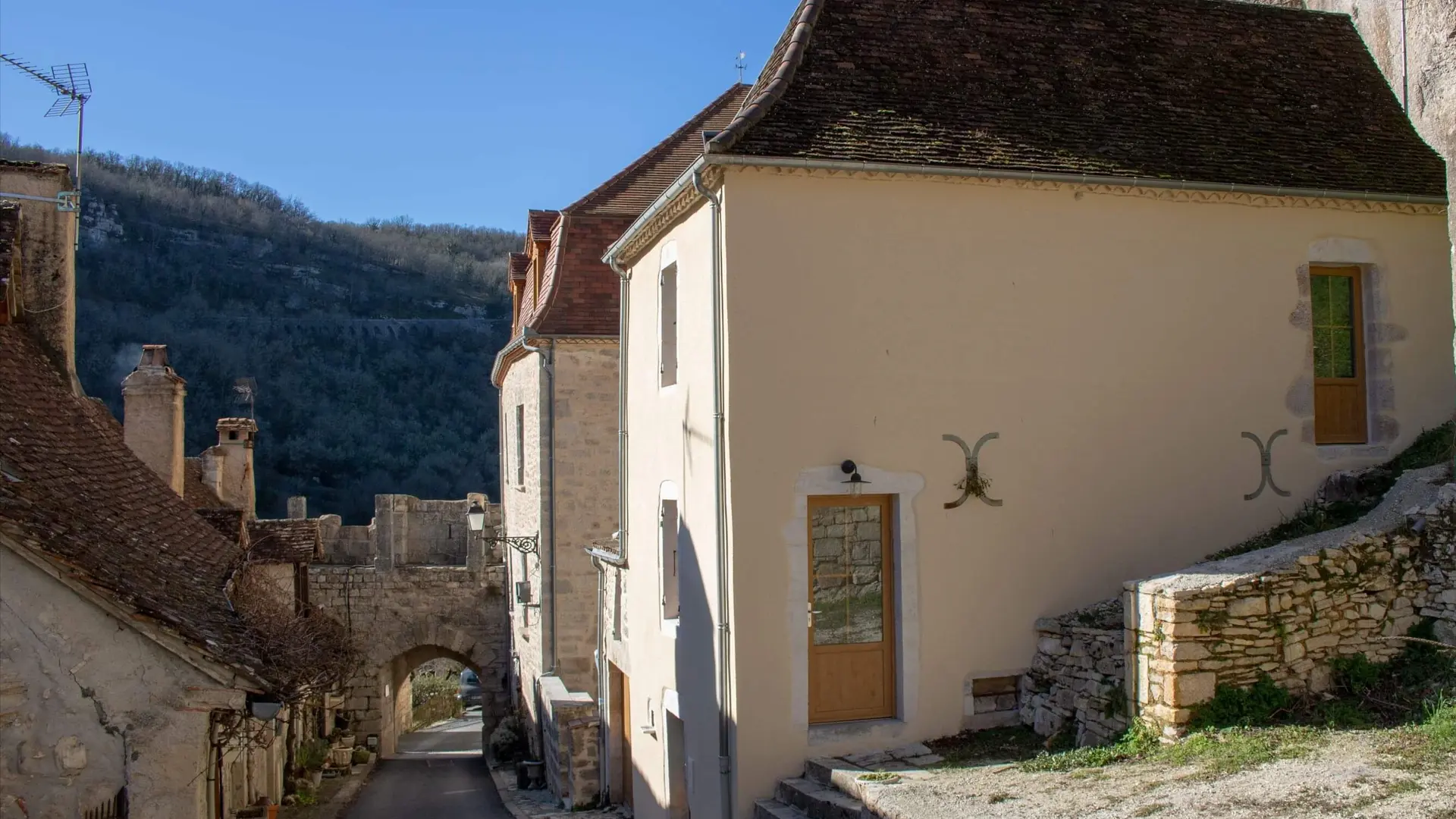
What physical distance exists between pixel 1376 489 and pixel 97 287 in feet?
175

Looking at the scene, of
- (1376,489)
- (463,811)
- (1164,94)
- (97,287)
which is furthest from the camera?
(97,287)

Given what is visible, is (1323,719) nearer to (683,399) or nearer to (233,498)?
(683,399)

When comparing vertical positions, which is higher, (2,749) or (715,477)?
(715,477)

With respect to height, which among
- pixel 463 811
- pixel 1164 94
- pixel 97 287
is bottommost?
pixel 463 811

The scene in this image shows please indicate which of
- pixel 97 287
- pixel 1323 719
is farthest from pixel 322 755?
pixel 97 287

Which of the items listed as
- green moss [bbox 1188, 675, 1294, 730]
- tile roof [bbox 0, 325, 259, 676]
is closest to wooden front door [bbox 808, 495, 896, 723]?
green moss [bbox 1188, 675, 1294, 730]

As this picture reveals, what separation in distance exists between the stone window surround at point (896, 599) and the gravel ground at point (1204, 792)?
131 cm

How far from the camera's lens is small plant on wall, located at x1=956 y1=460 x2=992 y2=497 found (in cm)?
1026

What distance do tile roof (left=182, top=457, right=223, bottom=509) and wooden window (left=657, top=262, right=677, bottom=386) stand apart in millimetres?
9317

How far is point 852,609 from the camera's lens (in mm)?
10211

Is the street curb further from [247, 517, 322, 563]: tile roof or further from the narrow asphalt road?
[247, 517, 322, 563]: tile roof

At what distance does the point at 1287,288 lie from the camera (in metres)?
11.1

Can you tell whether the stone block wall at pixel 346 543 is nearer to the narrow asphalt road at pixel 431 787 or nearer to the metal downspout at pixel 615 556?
the narrow asphalt road at pixel 431 787

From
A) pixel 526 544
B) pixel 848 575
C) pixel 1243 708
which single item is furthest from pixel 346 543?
pixel 1243 708
